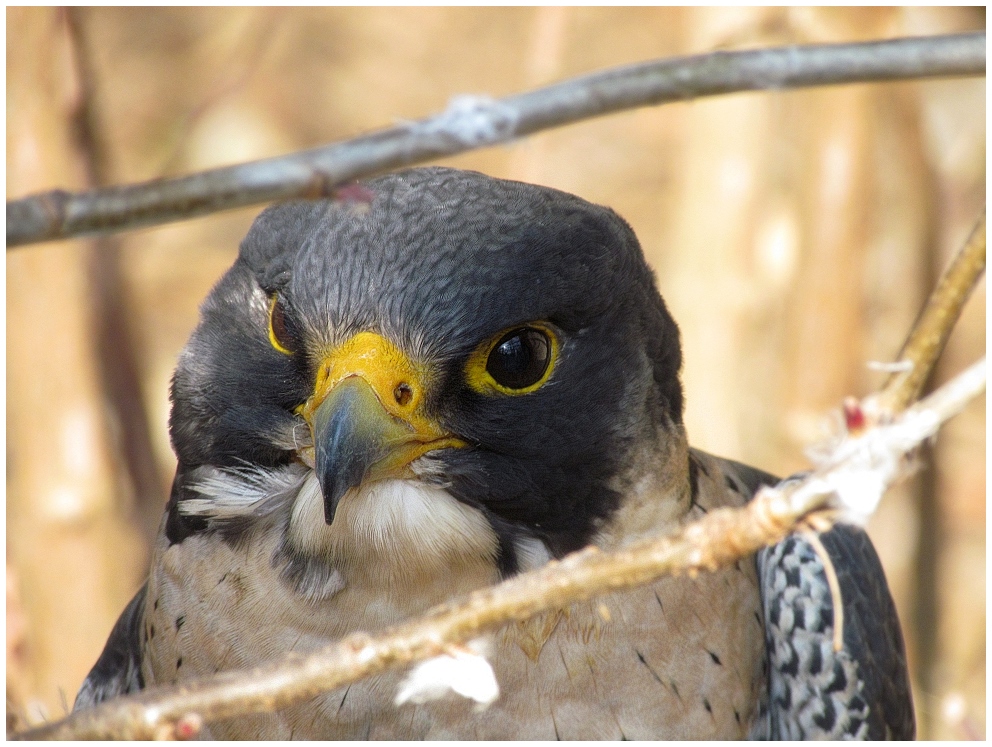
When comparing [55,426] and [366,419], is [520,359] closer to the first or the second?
[366,419]

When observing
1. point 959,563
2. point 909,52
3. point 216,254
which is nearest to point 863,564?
point 909,52

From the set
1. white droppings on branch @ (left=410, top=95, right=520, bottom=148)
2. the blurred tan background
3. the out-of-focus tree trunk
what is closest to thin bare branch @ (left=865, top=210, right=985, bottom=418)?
white droppings on branch @ (left=410, top=95, right=520, bottom=148)

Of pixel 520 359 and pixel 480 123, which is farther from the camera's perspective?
pixel 520 359

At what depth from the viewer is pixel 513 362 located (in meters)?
2.57

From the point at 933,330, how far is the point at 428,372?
1.20 m

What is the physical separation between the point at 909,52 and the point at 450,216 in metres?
1.28

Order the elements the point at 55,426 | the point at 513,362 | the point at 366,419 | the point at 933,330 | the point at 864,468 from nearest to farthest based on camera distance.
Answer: the point at 864,468 < the point at 933,330 < the point at 366,419 < the point at 513,362 < the point at 55,426

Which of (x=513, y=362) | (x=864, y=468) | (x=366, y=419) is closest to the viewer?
(x=864, y=468)

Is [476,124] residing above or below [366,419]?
above

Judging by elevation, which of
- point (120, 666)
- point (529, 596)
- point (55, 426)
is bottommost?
point (120, 666)

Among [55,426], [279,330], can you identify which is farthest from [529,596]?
[55,426]

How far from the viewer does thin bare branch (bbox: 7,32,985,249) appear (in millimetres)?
1192

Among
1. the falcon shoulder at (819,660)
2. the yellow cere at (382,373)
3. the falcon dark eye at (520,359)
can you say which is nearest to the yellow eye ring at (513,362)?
the falcon dark eye at (520,359)

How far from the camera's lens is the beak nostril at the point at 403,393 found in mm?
2447
